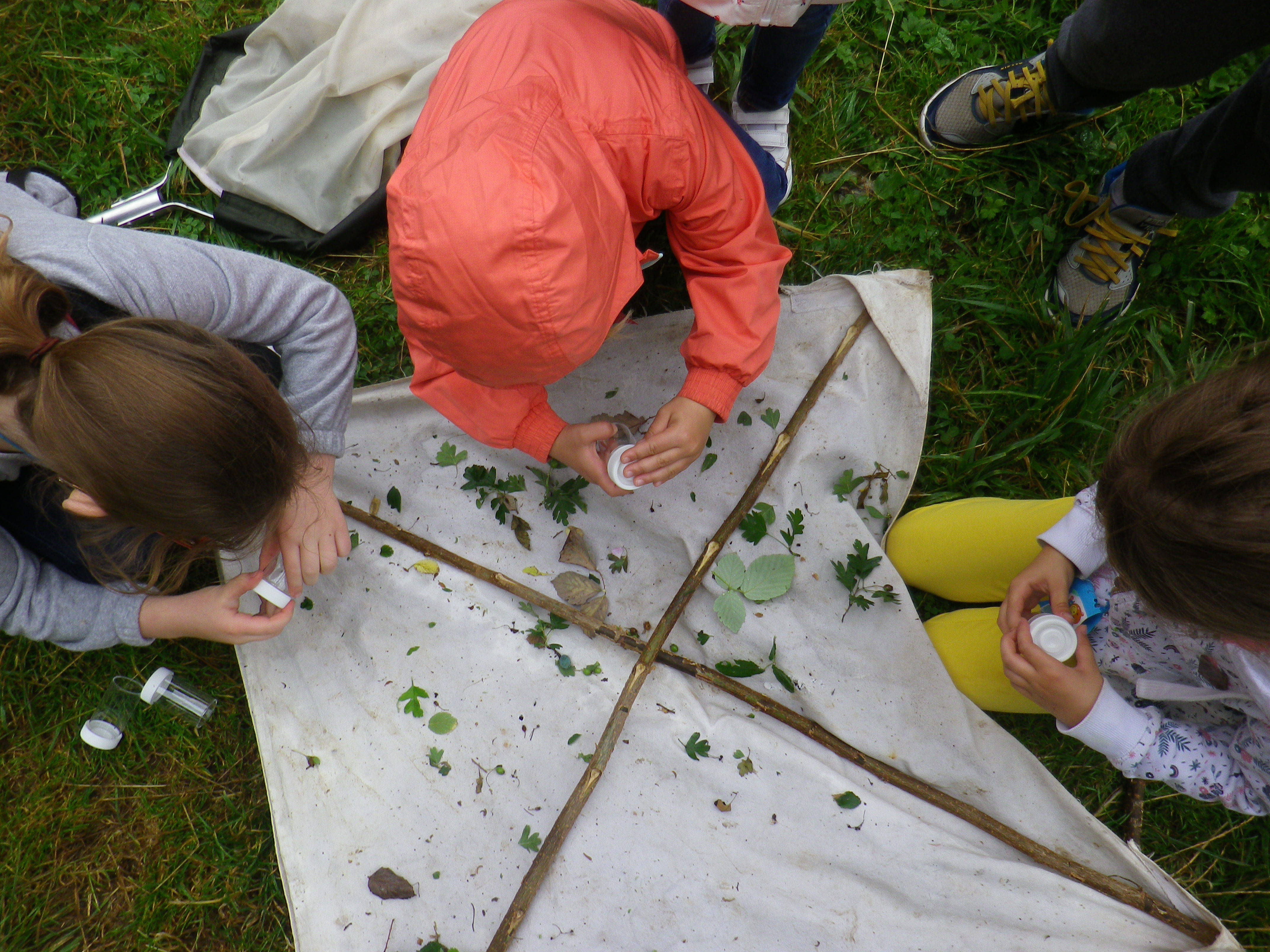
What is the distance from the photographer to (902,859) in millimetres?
2072

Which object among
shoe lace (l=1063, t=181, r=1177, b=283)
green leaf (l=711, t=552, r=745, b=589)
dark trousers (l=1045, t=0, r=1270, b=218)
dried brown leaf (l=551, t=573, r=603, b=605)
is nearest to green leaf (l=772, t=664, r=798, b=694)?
green leaf (l=711, t=552, r=745, b=589)

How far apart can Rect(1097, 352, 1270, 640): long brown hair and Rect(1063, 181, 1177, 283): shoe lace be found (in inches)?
44.0

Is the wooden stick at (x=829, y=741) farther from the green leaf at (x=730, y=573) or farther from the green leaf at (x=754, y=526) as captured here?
the green leaf at (x=754, y=526)

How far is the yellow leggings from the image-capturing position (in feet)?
6.73

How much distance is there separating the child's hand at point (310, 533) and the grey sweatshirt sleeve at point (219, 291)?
84 millimetres

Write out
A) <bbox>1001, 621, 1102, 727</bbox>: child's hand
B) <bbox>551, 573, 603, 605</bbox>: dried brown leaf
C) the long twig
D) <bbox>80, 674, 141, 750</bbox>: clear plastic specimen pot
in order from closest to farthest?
<bbox>1001, 621, 1102, 727</bbox>: child's hand, the long twig, <bbox>551, 573, 603, 605</bbox>: dried brown leaf, <bbox>80, 674, 141, 750</bbox>: clear plastic specimen pot

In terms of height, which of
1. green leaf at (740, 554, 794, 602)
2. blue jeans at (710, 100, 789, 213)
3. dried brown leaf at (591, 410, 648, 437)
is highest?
blue jeans at (710, 100, 789, 213)

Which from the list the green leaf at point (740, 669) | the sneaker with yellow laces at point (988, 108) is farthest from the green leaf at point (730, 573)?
the sneaker with yellow laces at point (988, 108)

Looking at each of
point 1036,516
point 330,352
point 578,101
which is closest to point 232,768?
point 330,352

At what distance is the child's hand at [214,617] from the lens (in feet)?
6.58

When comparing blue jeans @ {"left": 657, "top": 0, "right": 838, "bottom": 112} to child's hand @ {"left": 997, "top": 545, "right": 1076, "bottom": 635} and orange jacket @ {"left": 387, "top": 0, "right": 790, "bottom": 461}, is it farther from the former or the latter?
child's hand @ {"left": 997, "top": 545, "right": 1076, "bottom": 635}

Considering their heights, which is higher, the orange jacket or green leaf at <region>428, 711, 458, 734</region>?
the orange jacket

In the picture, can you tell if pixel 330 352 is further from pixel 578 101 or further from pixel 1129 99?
pixel 1129 99

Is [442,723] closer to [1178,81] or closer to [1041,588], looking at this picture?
[1041,588]
